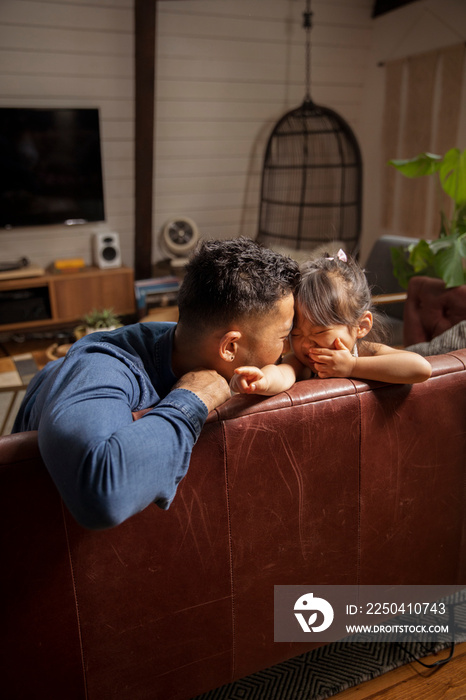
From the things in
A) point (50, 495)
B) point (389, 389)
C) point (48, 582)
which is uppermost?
point (389, 389)

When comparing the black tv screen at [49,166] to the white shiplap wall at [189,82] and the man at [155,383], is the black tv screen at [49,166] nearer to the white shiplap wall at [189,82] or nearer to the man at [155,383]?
the white shiplap wall at [189,82]

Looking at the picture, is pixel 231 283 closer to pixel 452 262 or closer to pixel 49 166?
pixel 452 262

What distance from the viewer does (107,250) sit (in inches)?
175

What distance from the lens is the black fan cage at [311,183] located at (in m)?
4.71

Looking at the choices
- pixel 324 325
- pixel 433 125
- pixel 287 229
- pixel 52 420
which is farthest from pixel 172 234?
pixel 52 420

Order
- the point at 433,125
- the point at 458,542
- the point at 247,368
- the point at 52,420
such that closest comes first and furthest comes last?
the point at 52,420, the point at 247,368, the point at 458,542, the point at 433,125

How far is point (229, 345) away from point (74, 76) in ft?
12.4

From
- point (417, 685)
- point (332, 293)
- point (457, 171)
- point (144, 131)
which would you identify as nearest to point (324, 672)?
point (417, 685)

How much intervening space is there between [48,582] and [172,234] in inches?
157

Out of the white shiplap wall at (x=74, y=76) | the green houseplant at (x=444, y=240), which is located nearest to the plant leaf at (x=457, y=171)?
the green houseplant at (x=444, y=240)

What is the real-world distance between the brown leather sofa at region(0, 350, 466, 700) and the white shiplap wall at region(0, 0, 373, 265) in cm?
377

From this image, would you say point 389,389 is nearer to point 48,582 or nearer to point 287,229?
point 48,582

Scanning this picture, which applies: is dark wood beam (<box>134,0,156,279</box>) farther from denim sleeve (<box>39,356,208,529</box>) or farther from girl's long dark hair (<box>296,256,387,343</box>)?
denim sleeve (<box>39,356,208,529</box>)

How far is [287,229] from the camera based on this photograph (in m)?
4.97
